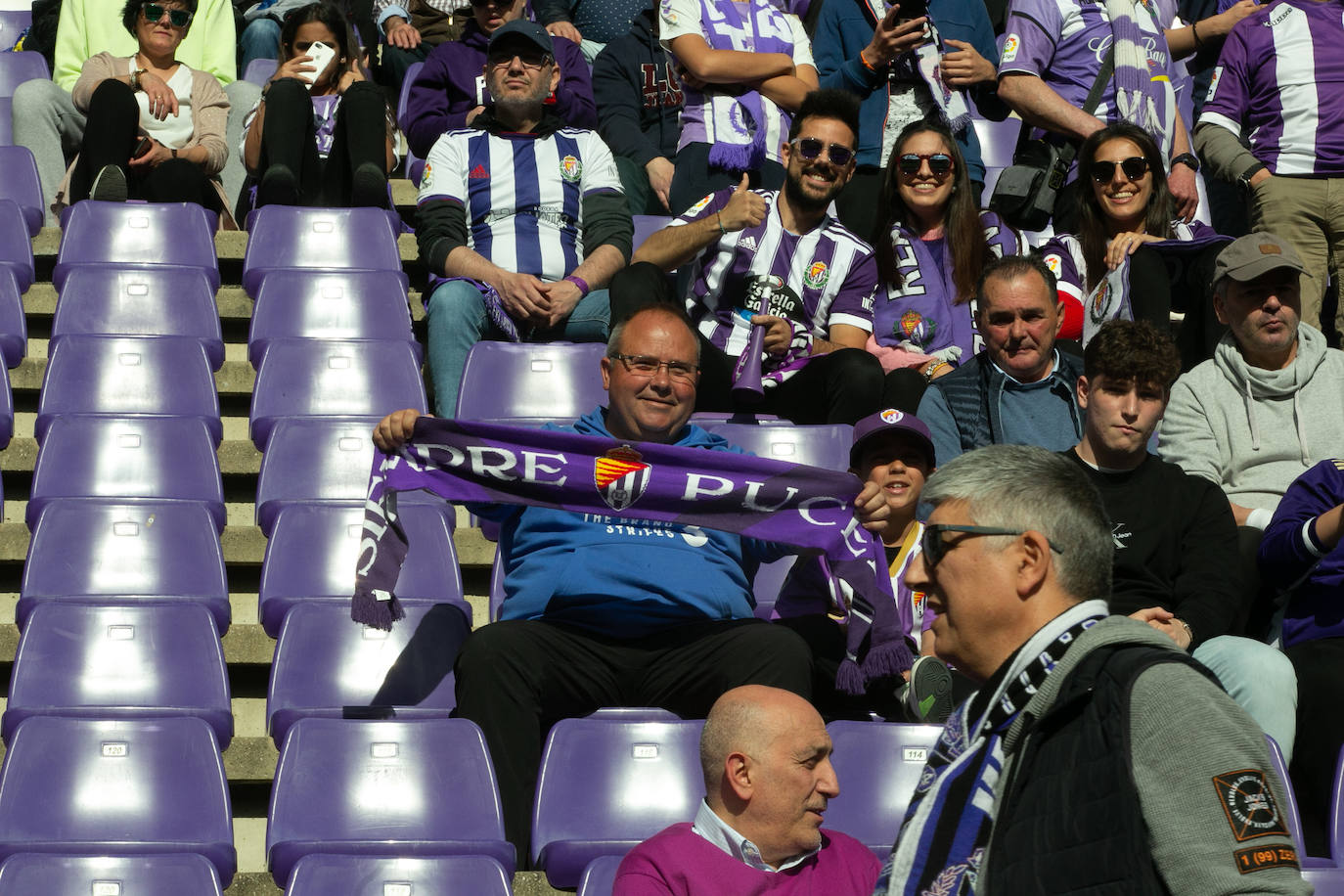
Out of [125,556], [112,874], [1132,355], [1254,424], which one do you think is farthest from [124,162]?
[1254,424]

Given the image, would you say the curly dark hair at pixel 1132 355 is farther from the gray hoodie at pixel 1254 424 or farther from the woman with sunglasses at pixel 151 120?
the woman with sunglasses at pixel 151 120

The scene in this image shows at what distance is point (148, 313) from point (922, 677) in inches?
119

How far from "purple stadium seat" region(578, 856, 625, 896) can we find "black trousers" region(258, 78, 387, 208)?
11.5ft

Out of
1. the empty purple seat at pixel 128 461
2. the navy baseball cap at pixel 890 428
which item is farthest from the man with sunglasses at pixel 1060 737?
the empty purple seat at pixel 128 461

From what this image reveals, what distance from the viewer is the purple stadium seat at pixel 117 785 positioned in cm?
345

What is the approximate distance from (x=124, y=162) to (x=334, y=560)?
2.44m

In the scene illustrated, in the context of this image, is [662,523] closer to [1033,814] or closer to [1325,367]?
[1325,367]

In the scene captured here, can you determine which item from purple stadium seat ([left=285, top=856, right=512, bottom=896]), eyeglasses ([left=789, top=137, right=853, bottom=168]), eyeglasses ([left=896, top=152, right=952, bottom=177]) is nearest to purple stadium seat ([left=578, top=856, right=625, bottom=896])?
purple stadium seat ([left=285, top=856, right=512, bottom=896])

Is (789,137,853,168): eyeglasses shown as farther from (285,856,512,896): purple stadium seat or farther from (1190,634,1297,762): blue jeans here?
(285,856,512,896): purple stadium seat

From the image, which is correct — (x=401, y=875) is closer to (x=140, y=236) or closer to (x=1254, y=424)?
(x=1254, y=424)

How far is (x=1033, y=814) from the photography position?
66.9 inches

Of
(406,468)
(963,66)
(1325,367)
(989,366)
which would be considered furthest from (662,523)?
(963,66)

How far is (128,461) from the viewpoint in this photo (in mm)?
4773

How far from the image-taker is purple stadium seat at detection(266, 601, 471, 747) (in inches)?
154
